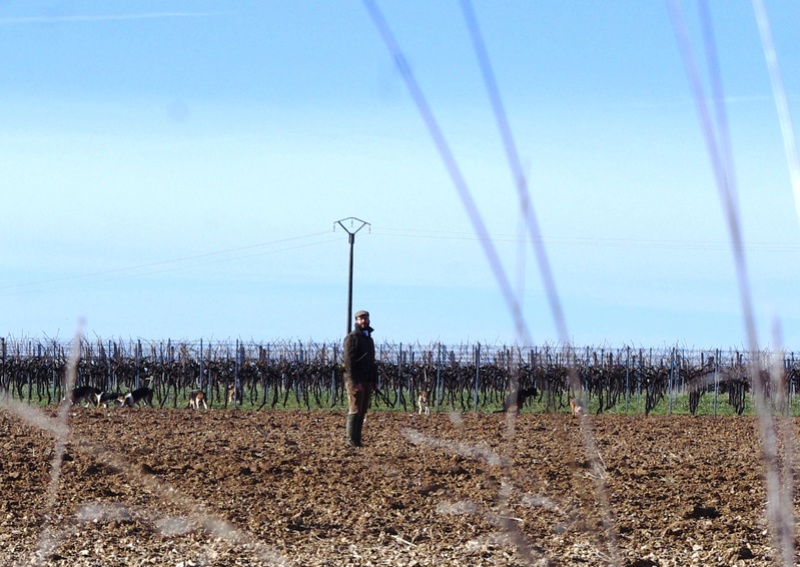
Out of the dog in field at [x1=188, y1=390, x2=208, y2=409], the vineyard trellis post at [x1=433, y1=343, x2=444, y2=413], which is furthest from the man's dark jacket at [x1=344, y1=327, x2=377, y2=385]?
the vineyard trellis post at [x1=433, y1=343, x2=444, y2=413]

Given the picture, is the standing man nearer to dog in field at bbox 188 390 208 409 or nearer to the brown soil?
the brown soil

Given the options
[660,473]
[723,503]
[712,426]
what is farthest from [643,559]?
[712,426]

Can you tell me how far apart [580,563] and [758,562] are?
2.98 ft

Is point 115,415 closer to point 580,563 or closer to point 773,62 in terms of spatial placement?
point 580,563

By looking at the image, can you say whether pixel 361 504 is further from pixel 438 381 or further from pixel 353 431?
pixel 438 381

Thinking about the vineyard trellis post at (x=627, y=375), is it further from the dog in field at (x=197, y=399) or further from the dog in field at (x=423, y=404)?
the dog in field at (x=197, y=399)

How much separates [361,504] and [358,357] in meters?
3.32

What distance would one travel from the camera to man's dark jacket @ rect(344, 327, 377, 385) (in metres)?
9.75

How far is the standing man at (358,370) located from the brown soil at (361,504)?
270 millimetres

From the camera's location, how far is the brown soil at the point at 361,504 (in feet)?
17.2

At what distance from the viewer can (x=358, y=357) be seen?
9.80 m

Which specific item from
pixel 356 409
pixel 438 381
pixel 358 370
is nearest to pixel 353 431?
pixel 356 409

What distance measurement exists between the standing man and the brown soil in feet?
0.89

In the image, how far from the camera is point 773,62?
2.75ft
